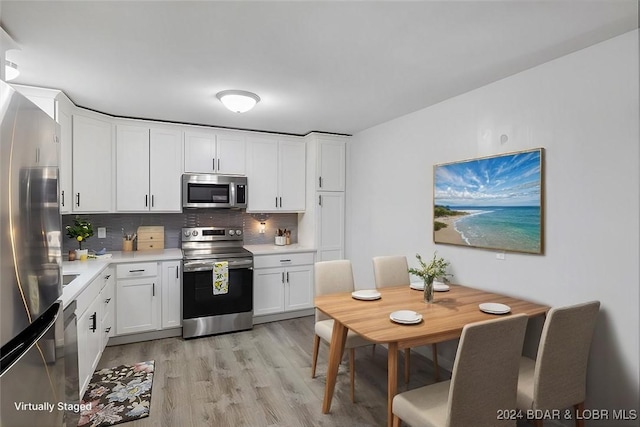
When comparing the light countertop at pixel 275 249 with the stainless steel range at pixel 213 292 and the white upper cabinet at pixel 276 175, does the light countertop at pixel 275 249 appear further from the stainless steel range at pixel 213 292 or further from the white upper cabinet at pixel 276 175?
the white upper cabinet at pixel 276 175

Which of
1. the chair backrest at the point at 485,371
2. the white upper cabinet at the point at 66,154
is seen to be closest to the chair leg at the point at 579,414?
the chair backrest at the point at 485,371

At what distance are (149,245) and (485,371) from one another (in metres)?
3.78

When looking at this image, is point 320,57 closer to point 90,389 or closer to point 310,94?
point 310,94

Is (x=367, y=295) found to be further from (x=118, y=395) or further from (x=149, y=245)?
(x=149, y=245)

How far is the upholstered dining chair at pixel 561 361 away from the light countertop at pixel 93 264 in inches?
101

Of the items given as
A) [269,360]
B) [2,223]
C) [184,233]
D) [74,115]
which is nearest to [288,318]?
[269,360]

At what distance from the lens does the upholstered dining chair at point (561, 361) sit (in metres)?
1.77

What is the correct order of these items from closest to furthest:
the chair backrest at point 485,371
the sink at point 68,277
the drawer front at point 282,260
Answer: the chair backrest at point 485,371
the sink at point 68,277
the drawer front at point 282,260

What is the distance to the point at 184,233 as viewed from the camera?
13.6ft

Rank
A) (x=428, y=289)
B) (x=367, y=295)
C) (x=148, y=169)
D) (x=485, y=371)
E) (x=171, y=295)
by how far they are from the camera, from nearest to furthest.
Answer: (x=485, y=371)
(x=428, y=289)
(x=367, y=295)
(x=171, y=295)
(x=148, y=169)

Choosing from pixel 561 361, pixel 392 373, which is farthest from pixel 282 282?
pixel 561 361

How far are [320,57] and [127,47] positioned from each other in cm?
120

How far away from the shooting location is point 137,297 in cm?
355

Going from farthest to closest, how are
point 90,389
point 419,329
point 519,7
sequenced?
point 90,389, point 419,329, point 519,7
